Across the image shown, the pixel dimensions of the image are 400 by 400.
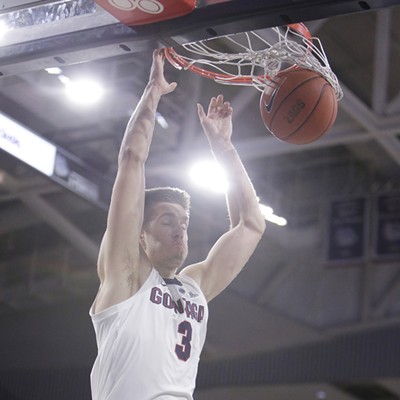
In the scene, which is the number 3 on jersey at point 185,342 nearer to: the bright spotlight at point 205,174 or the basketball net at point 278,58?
the basketball net at point 278,58

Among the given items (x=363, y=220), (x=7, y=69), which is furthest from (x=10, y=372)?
(x=7, y=69)

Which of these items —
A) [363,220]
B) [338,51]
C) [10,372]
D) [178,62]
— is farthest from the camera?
[10,372]

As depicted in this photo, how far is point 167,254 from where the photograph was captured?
402 cm

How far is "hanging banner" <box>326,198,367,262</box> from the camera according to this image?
1279 cm

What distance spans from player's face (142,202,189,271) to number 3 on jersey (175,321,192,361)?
Result: 272mm

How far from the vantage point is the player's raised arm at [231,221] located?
171 inches

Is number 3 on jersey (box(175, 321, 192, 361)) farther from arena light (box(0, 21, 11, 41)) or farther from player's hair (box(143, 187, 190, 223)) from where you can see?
arena light (box(0, 21, 11, 41))

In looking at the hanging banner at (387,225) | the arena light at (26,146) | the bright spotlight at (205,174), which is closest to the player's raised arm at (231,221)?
the arena light at (26,146)

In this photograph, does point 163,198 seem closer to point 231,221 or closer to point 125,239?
point 125,239

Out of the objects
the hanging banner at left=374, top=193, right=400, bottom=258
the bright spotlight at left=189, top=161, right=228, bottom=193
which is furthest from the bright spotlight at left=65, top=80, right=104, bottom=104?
the hanging banner at left=374, top=193, right=400, bottom=258

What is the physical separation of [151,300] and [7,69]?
62.0 inches

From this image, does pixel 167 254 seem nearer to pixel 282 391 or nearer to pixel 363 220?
pixel 363 220

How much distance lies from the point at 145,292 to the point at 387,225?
30.3ft

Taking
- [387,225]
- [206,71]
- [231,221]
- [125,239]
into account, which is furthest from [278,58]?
[387,225]
